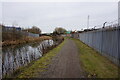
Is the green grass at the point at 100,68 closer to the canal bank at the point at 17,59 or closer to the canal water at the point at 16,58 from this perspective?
the canal bank at the point at 17,59

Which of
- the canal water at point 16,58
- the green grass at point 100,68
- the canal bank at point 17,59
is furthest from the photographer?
the canal water at point 16,58

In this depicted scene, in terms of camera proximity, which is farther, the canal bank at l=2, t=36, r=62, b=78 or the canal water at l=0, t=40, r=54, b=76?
the canal water at l=0, t=40, r=54, b=76

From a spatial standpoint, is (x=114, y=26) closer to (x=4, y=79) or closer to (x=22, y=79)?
(x=22, y=79)

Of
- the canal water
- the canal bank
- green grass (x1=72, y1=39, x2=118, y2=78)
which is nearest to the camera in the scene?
green grass (x1=72, y1=39, x2=118, y2=78)

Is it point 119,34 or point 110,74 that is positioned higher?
point 119,34

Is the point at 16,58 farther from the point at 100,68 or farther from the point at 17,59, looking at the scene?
the point at 100,68

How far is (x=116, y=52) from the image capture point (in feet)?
21.0

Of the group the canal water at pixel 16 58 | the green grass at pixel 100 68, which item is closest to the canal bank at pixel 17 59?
the canal water at pixel 16 58

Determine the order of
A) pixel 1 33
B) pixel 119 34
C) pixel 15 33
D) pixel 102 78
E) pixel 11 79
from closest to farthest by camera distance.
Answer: pixel 102 78 < pixel 11 79 < pixel 119 34 < pixel 1 33 < pixel 15 33

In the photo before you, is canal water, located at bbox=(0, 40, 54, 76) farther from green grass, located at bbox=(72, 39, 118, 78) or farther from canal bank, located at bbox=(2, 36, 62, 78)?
green grass, located at bbox=(72, 39, 118, 78)

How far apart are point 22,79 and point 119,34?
17.1 ft

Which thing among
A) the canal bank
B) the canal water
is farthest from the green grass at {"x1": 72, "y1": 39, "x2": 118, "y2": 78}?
the canal water

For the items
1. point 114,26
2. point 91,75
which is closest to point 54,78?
point 91,75

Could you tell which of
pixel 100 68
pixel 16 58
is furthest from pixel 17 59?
pixel 100 68
